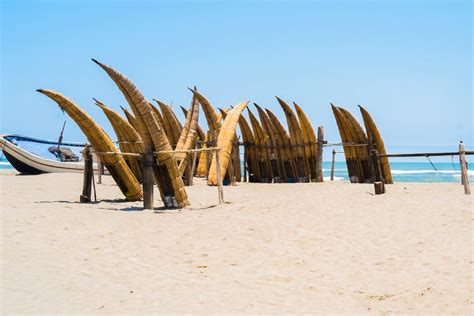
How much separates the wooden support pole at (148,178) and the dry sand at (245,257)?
239 millimetres

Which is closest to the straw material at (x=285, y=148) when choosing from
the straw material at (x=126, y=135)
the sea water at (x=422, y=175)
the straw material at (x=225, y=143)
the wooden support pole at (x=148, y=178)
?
the straw material at (x=225, y=143)

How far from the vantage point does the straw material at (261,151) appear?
20.4m

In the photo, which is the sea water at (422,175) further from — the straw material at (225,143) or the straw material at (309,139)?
the straw material at (225,143)

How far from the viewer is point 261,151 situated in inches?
819

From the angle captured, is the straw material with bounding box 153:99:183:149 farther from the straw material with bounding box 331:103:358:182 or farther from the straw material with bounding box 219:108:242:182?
the straw material with bounding box 331:103:358:182

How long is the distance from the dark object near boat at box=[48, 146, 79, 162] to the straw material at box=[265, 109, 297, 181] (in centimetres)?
1080

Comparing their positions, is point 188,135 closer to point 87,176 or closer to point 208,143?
point 208,143

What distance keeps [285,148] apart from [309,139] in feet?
3.59

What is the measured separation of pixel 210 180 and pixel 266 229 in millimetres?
8494

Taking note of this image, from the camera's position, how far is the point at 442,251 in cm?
700

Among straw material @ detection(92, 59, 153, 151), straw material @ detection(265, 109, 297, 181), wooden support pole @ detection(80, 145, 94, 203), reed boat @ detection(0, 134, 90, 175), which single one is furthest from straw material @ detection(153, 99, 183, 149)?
straw material @ detection(92, 59, 153, 151)

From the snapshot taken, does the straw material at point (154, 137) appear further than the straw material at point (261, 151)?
No

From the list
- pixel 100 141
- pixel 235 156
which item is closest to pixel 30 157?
pixel 235 156

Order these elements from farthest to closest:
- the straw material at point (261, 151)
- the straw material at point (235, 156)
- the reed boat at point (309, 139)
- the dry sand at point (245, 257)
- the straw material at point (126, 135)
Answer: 1. the straw material at point (261, 151)
2. the reed boat at point (309, 139)
3. the straw material at point (235, 156)
4. the straw material at point (126, 135)
5. the dry sand at point (245, 257)
